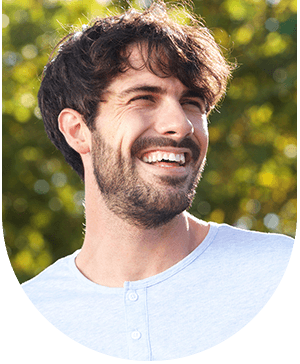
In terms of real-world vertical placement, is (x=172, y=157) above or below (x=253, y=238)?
above

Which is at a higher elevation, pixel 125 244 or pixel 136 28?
pixel 136 28

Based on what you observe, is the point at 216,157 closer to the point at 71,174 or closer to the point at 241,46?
the point at 241,46

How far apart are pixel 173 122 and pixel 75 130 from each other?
2.70ft

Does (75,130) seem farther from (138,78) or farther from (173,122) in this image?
(173,122)

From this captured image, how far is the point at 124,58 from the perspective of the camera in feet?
8.59

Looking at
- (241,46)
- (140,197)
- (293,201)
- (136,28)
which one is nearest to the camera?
(140,197)

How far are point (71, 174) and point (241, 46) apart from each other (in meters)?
3.80

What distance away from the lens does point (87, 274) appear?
111 inches

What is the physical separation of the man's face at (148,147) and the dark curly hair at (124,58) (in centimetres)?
9

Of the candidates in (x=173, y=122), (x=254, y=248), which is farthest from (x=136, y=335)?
(x=173, y=122)

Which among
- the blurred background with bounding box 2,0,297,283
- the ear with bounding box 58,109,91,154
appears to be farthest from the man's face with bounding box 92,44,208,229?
the blurred background with bounding box 2,0,297,283

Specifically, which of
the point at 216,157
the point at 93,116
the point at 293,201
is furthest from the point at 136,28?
the point at 293,201

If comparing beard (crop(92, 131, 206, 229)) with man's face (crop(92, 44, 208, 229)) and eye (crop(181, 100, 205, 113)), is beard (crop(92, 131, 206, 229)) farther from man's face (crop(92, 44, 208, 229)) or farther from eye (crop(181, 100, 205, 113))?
eye (crop(181, 100, 205, 113))

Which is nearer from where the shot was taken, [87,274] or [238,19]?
[87,274]
